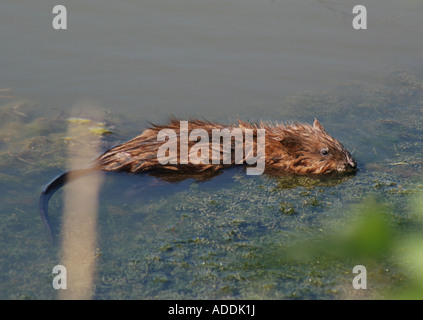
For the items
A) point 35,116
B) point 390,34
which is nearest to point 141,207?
point 35,116

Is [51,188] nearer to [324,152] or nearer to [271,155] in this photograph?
[271,155]

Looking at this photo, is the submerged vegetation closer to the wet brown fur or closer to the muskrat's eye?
the wet brown fur

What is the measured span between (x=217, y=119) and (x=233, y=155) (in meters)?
1.40

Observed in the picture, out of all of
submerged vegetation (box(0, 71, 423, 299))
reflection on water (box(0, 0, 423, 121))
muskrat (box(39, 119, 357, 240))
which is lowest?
submerged vegetation (box(0, 71, 423, 299))

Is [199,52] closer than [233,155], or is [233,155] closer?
[233,155]

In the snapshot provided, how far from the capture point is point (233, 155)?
5691 mm

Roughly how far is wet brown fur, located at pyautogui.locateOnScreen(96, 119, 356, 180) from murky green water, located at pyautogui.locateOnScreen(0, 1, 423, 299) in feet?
0.57

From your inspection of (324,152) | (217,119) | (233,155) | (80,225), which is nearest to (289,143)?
(324,152)

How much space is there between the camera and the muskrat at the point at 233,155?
5.48m

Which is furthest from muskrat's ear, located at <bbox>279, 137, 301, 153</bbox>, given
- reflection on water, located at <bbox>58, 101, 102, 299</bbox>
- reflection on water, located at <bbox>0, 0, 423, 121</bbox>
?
reflection on water, located at <bbox>58, 101, 102, 299</bbox>

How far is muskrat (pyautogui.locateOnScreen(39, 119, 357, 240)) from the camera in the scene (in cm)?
548
